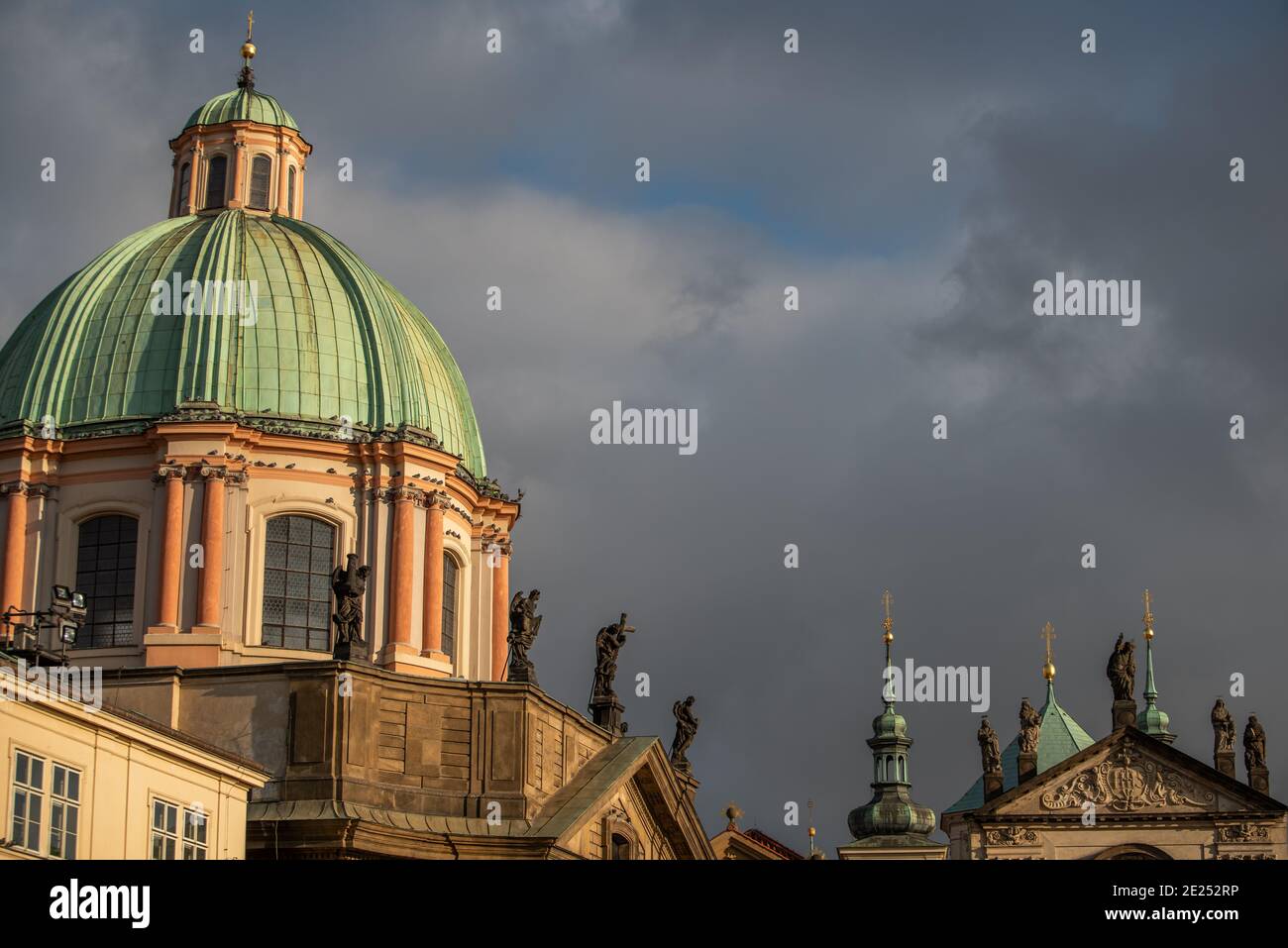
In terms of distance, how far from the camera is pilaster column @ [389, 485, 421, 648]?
2411 inches

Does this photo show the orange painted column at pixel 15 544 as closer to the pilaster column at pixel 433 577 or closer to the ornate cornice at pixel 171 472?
the ornate cornice at pixel 171 472

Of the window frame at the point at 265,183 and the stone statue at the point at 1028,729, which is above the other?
the window frame at the point at 265,183

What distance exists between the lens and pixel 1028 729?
97.2 meters

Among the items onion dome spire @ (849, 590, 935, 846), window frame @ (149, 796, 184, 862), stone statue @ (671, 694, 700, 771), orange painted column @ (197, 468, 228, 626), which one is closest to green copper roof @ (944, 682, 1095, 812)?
onion dome spire @ (849, 590, 935, 846)

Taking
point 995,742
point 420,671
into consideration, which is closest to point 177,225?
point 420,671

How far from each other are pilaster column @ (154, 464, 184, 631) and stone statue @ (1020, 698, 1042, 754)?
150 feet

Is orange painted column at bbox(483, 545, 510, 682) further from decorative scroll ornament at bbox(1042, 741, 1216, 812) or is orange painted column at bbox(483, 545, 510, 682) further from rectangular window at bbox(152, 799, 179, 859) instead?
decorative scroll ornament at bbox(1042, 741, 1216, 812)

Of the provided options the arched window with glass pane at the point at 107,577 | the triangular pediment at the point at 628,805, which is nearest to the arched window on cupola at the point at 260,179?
the arched window with glass pane at the point at 107,577

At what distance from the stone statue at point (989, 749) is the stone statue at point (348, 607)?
4618 cm

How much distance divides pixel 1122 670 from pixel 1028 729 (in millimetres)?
4336

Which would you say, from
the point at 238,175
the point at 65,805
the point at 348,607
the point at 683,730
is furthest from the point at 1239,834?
the point at 65,805

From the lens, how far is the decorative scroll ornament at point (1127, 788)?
9481 centimetres

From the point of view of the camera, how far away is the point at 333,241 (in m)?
67.7
